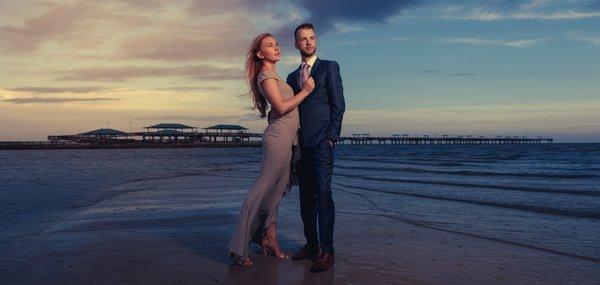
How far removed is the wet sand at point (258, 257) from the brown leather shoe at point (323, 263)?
0.06 metres

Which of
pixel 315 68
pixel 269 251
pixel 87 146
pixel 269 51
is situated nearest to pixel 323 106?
pixel 315 68

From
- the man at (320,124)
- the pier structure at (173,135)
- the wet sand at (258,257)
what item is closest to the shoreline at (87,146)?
the pier structure at (173,135)

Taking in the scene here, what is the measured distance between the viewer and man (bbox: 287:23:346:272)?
14.5 ft

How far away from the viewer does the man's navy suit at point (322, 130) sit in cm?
442

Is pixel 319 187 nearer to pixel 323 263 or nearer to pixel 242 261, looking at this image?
pixel 323 263

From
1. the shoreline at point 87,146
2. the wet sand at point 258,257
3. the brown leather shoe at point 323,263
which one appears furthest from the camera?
the shoreline at point 87,146

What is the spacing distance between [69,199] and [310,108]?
322 inches

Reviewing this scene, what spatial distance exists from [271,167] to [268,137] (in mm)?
270

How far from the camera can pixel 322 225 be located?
4609mm

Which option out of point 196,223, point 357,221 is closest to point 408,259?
point 357,221

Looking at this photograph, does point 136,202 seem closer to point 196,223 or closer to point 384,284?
point 196,223

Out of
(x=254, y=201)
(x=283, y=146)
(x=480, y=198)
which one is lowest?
(x=480, y=198)

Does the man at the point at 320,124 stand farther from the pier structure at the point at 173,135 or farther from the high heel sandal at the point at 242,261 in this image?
the pier structure at the point at 173,135

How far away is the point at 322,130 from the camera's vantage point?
4.45 m
